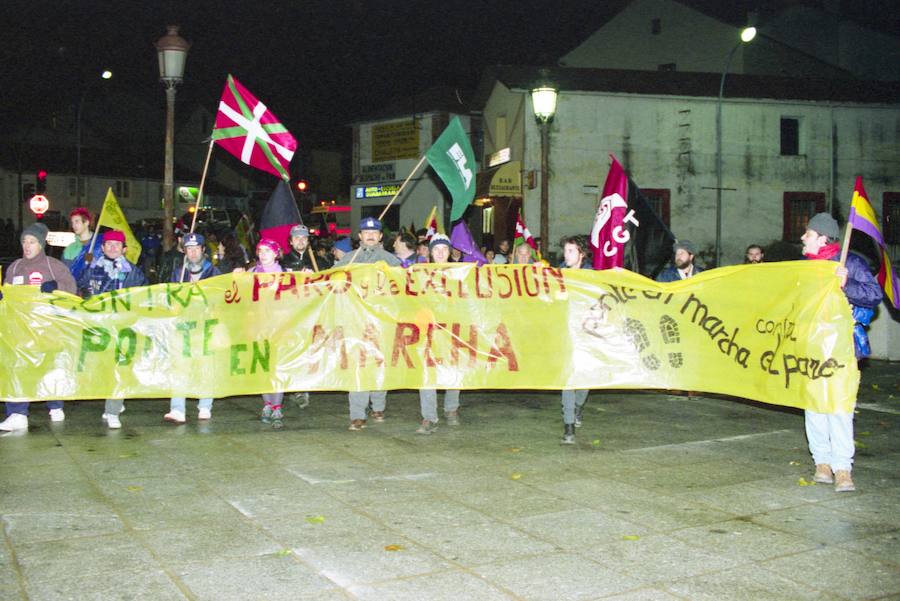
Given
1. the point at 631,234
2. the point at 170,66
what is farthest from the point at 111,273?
the point at 631,234

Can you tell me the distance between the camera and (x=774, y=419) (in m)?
9.01

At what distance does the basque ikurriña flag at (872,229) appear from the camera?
6582mm

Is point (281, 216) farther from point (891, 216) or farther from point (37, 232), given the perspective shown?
point (891, 216)

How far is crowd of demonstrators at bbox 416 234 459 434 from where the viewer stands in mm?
8180

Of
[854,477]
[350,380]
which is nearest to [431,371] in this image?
[350,380]

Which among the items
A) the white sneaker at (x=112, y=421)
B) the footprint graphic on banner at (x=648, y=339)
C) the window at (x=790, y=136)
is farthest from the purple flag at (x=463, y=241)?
the window at (x=790, y=136)

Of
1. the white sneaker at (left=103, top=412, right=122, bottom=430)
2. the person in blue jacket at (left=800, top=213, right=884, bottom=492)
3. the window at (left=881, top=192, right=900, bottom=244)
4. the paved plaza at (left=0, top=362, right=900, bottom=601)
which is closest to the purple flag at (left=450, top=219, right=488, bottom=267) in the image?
the paved plaza at (left=0, top=362, right=900, bottom=601)

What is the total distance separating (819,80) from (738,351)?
34.0 m

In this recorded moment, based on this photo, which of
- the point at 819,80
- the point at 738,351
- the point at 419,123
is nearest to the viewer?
the point at 738,351

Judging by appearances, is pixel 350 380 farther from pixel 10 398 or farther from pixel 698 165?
pixel 698 165

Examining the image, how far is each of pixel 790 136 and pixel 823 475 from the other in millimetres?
31340

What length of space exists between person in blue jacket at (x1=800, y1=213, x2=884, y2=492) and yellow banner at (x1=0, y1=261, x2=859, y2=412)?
1.29 m

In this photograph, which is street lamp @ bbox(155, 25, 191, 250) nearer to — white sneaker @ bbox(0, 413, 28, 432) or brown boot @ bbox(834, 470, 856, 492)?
white sneaker @ bbox(0, 413, 28, 432)

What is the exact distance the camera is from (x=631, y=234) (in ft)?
29.3
